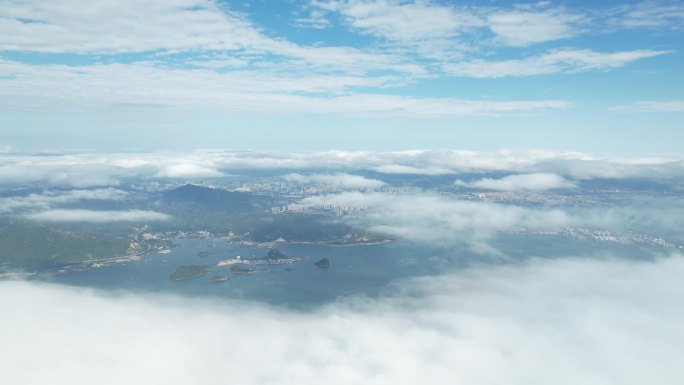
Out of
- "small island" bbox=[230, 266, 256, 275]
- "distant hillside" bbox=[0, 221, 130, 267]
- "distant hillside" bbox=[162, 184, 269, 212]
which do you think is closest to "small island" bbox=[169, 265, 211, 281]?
"small island" bbox=[230, 266, 256, 275]

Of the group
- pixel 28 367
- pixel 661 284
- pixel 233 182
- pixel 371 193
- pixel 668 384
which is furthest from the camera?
pixel 233 182

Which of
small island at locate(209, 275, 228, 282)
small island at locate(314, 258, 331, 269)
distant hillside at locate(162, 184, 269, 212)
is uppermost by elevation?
distant hillside at locate(162, 184, 269, 212)

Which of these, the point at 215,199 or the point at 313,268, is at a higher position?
the point at 215,199

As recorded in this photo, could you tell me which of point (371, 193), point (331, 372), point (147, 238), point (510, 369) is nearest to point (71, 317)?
point (331, 372)

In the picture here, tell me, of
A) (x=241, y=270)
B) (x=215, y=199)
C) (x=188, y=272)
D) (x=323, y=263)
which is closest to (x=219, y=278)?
(x=241, y=270)

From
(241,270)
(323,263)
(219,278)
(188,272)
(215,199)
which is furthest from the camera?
(215,199)

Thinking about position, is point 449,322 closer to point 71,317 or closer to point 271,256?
point 71,317

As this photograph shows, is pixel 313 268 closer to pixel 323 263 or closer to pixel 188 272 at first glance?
pixel 323 263

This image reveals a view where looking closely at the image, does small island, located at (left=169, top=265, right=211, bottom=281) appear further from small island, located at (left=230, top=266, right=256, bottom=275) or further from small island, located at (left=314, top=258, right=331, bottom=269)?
small island, located at (left=314, top=258, right=331, bottom=269)
